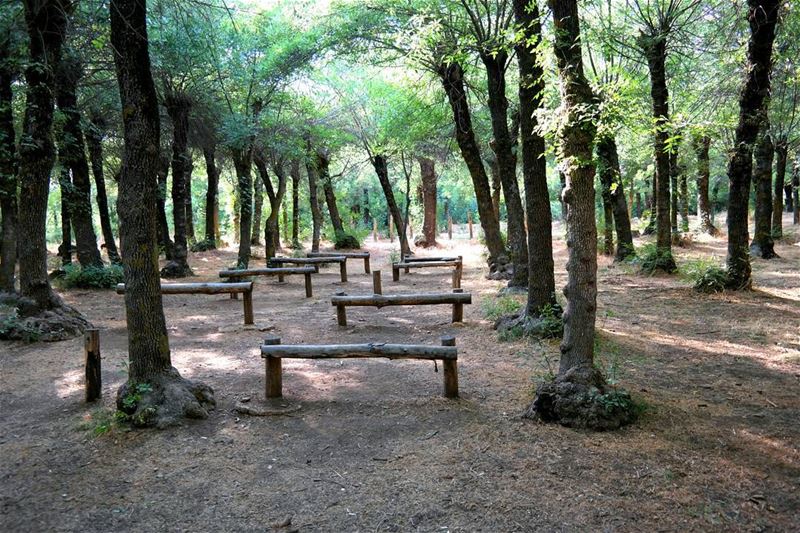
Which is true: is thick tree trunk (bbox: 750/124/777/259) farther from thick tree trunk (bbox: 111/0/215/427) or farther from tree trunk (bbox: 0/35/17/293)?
tree trunk (bbox: 0/35/17/293)

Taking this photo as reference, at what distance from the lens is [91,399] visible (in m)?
5.50

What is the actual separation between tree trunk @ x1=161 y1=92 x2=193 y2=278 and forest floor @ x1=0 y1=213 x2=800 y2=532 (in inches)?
324

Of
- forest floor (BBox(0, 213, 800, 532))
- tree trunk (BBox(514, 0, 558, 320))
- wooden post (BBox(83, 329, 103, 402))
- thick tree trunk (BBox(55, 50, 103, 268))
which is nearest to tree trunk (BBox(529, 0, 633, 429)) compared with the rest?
forest floor (BBox(0, 213, 800, 532))

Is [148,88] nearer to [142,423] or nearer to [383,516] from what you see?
[142,423]

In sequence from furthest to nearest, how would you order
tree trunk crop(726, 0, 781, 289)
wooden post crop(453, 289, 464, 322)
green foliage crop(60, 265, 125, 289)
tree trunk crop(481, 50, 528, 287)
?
green foliage crop(60, 265, 125, 289)
tree trunk crop(481, 50, 528, 287)
wooden post crop(453, 289, 464, 322)
tree trunk crop(726, 0, 781, 289)

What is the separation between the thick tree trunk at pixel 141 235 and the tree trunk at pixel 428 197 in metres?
18.3

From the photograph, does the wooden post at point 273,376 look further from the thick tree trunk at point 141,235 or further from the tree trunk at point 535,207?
the tree trunk at point 535,207

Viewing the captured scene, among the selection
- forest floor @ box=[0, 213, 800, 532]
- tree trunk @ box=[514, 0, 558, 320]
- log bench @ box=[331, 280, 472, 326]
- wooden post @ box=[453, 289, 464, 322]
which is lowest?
forest floor @ box=[0, 213, 800, 532]

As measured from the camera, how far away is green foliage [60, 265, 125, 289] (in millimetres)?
12922

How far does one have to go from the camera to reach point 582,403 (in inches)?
180

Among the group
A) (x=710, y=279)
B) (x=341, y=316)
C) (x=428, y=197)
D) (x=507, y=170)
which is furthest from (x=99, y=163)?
(x=710, y=279)

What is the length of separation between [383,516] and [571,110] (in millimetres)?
3501

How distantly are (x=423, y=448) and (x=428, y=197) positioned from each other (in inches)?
798

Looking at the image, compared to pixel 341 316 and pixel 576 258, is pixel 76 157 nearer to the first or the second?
pixel 341 316
